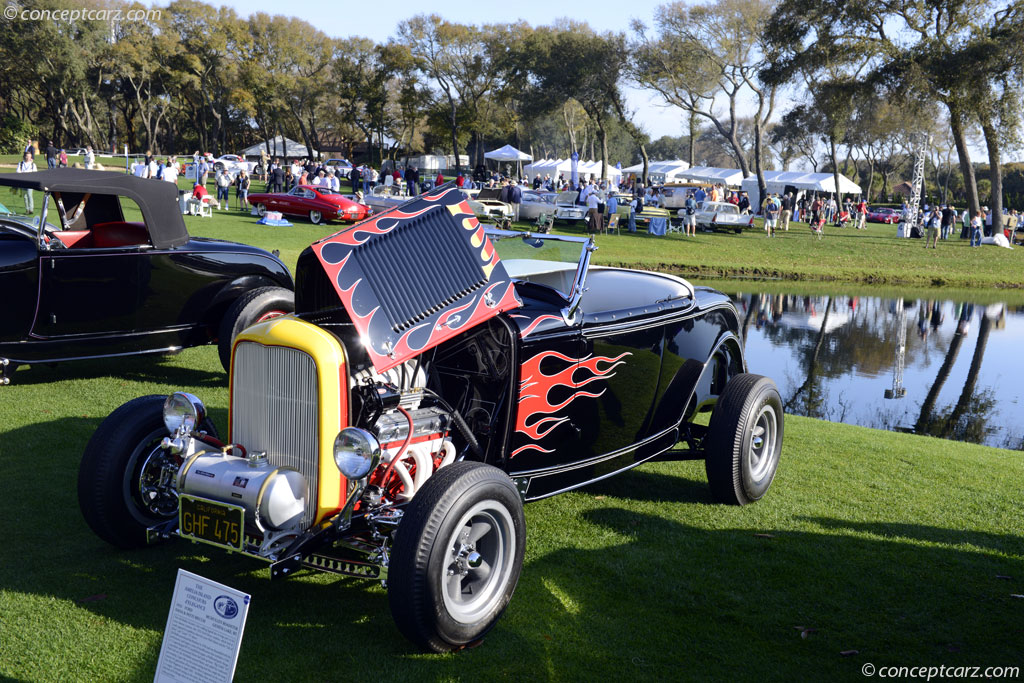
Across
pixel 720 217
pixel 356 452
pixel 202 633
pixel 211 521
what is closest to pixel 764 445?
pixel 356 452

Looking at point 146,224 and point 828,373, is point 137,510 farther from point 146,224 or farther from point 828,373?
point 828,373

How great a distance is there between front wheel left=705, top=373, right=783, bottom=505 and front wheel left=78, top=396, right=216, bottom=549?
3227 mm

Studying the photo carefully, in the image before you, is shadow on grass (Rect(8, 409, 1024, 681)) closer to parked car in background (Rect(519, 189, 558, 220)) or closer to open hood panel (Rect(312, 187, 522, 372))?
Result: open hood panel (Rect(312, 187, 522, 372))

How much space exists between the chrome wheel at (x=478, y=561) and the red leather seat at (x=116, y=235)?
6103mm

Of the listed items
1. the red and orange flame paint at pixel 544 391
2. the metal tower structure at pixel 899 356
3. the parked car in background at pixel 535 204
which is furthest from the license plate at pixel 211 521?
the parked car in background at pixel 535 204

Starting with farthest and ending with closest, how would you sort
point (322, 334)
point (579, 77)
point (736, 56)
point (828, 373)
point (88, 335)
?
point (579, 77) → point (736, 56) → point (828, 373) → point (88, 335) → point (322, 334)

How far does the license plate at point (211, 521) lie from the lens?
3.72 meters

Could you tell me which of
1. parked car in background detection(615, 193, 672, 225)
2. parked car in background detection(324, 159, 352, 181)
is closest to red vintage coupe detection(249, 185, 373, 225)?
parked car in background detection(615, 193, 672, 225)

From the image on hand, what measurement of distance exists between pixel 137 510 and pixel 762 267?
80.6 ft

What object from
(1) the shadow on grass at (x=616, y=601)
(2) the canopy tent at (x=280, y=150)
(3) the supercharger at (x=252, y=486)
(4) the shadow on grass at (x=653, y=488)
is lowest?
(4) the shadow on grass at (x=653, y=488)

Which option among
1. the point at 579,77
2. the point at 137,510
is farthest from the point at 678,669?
the point at 579,77

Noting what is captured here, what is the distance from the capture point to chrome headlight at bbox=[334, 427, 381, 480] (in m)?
3.67

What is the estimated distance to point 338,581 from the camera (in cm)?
444

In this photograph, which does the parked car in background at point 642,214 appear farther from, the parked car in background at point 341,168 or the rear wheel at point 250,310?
the rear wheel at point 250,310
